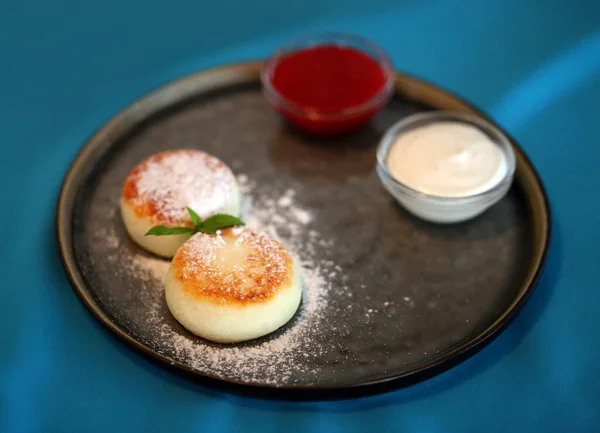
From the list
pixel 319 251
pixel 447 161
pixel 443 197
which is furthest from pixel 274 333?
pixel 447 161

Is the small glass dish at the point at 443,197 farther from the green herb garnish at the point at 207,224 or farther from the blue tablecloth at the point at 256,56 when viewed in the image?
the green herb garnish at the point at 207,224

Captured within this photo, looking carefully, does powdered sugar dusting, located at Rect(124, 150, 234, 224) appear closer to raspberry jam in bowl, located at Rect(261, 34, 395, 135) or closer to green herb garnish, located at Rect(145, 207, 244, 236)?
green herb garnish, located at Rect(145, 207, 244, 236)

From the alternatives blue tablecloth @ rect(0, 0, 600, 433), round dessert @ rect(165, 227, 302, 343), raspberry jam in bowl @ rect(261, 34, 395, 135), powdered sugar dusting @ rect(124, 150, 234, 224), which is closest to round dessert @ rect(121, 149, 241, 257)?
powdered sugar dusting @ rect(124, 150, 234, 224)

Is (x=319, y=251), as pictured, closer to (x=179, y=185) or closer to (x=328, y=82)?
(x=179, y=185)

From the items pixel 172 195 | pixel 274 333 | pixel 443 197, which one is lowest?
pixel 274 333

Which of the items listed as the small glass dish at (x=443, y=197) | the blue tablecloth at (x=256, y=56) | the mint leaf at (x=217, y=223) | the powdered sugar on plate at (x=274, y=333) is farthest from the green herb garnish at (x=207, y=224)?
the small glass dish at (x=443, y=197)
